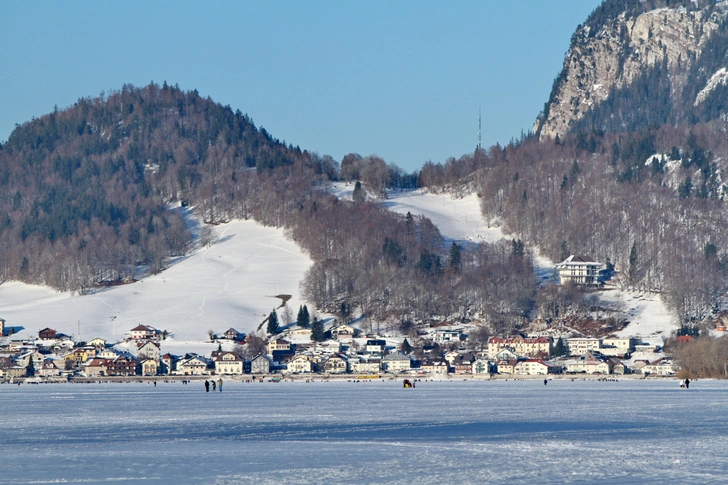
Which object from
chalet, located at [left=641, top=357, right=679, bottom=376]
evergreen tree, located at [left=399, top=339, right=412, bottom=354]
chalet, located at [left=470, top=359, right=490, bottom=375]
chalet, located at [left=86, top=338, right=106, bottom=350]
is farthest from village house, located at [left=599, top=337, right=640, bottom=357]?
chalet, located at [left=86, top=338, right=106, bottom=350]

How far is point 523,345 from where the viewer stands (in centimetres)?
13062

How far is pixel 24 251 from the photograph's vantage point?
17912cm

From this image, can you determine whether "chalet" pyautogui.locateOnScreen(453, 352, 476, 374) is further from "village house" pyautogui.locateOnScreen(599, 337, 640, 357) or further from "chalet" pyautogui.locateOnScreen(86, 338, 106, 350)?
"chalet" pyautogui.locateOnScreen(86, 338, 106, 350)

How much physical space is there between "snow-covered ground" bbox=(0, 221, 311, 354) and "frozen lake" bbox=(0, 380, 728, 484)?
79.7 m

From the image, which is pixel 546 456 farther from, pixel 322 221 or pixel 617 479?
pixel 322 221

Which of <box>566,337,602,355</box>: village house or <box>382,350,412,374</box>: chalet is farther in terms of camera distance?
<box>566,337,602,355</box>: village house

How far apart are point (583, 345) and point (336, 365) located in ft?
90.7

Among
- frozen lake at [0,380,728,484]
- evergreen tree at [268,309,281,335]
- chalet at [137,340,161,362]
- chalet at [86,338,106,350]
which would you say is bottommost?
frozen lake at [0,380,728,484]

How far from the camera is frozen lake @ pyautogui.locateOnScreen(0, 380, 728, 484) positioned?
2955cm

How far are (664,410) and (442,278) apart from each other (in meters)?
101

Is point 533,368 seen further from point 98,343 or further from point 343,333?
point 98,343

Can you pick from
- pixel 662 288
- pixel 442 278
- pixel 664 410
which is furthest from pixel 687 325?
pixel 664 410

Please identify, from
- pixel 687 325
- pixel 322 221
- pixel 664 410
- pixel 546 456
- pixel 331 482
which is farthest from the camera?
pixel 322 221

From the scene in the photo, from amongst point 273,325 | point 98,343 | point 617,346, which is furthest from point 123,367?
point 617,346
